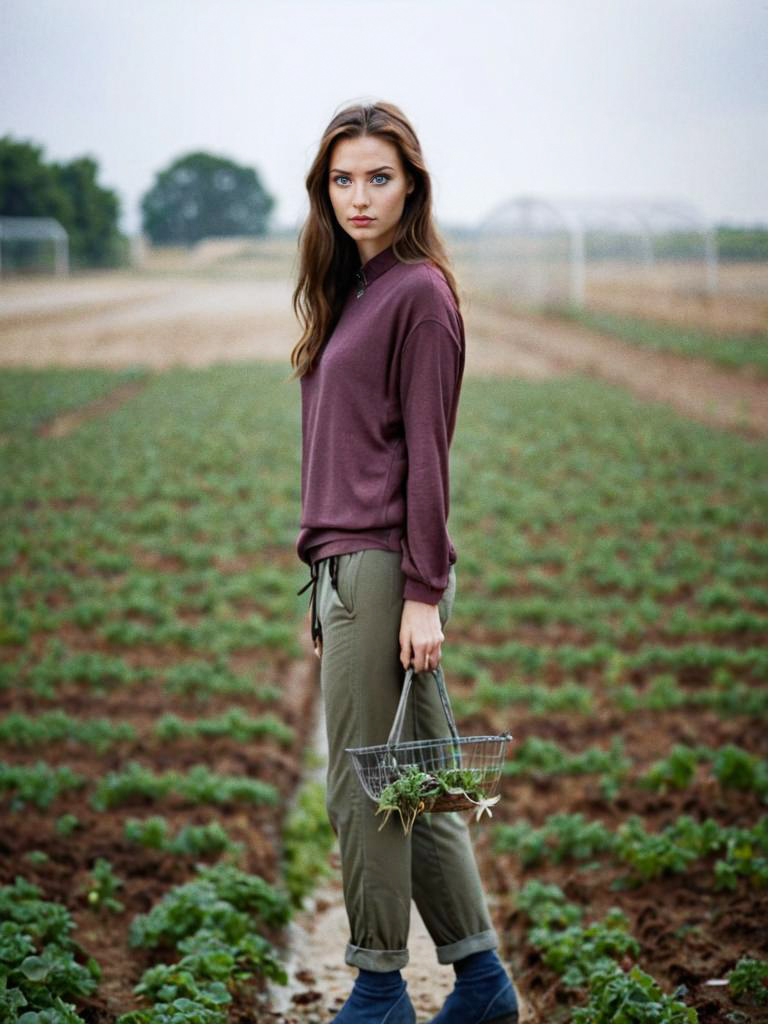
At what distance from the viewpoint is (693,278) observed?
24.7m

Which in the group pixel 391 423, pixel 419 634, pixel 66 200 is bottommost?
pixel 419 634

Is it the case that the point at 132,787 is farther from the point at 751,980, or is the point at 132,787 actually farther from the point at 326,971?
the point at 751,980

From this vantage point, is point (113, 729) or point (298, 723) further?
point (298, 723)

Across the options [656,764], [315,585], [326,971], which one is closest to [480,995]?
[315,585]

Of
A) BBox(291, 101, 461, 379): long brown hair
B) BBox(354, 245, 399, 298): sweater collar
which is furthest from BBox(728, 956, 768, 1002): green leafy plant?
BBox(354, 245, 399, 298): sweater collar

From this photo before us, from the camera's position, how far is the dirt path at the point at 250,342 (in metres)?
18.0

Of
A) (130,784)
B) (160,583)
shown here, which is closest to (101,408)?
(160,583)

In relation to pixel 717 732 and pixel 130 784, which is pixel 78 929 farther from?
pixel 717 732

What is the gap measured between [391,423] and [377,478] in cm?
12

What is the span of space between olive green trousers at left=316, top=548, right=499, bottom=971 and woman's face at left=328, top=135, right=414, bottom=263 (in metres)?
0.68

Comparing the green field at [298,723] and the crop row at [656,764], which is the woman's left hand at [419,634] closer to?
the green field at [298,723]

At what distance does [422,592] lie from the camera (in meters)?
2.25

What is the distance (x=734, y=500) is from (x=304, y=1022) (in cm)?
853

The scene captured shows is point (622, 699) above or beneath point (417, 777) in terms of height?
beneath
